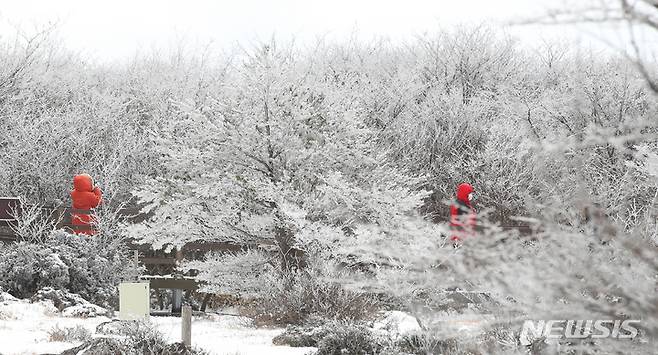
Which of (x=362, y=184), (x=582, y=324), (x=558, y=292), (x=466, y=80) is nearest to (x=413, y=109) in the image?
(x=466, y=80)

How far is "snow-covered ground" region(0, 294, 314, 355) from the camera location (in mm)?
10148

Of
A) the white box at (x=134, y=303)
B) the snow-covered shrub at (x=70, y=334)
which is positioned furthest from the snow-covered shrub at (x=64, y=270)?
the white box at (x=134, y=303)

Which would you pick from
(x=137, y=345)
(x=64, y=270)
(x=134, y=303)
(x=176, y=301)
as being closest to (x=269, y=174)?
(x=176, y=301)

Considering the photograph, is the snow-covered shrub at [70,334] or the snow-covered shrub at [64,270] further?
the snow-covered shrub at [64,270]

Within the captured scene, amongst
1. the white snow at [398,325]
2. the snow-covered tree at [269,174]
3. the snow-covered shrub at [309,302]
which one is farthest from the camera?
the snow-covered tree at [269,174]

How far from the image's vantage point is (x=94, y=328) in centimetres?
1199

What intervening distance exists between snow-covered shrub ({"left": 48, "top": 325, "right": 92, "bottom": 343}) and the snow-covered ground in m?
0.10

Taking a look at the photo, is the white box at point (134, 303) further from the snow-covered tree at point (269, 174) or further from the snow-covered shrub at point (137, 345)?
the snow-covered tree at point (269, 174)

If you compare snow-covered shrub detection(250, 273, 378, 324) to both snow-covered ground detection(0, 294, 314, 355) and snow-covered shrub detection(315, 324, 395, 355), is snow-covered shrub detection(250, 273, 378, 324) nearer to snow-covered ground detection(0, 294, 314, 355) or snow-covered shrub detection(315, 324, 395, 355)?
snow-covered ground detection(0, 294, 314, 355)

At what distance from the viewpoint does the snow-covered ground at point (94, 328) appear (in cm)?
1015

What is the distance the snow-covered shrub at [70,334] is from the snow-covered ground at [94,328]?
103 mm

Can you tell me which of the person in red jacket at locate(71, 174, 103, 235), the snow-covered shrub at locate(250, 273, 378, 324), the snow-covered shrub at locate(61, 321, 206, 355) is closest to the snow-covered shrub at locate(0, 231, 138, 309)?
the person in red jacket at locate(71, 174, 103, 235)

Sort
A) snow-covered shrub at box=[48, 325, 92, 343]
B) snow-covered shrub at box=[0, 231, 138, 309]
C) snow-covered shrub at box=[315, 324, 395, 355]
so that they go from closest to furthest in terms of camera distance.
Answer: snow-covered shrub at box=[315, 324, 395, 355] → snow-covered shrub at box=[48, 325, 92, 343] → snow-covered shrub at box=[0, 231, 138, 309]

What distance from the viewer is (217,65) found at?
39875 mm
